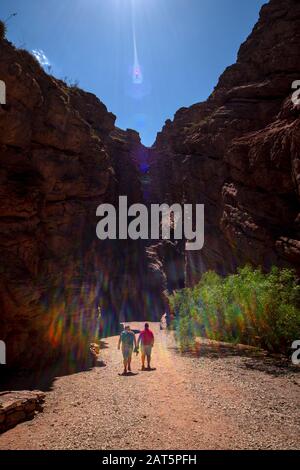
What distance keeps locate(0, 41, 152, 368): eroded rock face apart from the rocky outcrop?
5.98m

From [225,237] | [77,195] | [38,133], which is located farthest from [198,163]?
[38,133]

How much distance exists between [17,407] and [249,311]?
12651mm

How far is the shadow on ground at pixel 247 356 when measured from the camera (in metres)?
12.9

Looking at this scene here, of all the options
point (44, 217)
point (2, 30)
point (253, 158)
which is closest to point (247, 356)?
point (44, 217)

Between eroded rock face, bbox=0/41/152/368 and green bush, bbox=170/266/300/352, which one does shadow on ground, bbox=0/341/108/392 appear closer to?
eroded rock face, bbox=0/41/152/368

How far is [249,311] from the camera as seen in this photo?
17.2m

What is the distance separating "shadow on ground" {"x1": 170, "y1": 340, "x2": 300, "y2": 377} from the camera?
12852mm

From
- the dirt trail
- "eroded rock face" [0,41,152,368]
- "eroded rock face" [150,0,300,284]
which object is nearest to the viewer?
the dirt trail

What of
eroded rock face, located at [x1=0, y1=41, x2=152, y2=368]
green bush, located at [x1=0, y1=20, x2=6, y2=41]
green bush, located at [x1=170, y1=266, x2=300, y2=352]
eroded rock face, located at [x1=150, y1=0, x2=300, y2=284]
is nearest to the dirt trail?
green bush, located at [x1=170, y1=266, x2=300, y2=352]

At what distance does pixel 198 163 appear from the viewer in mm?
36562

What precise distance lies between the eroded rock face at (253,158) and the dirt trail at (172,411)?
12797 millimetres

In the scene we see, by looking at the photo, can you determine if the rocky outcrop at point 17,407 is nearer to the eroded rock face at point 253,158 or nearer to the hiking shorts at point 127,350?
the hiking shorts at point 127,350
